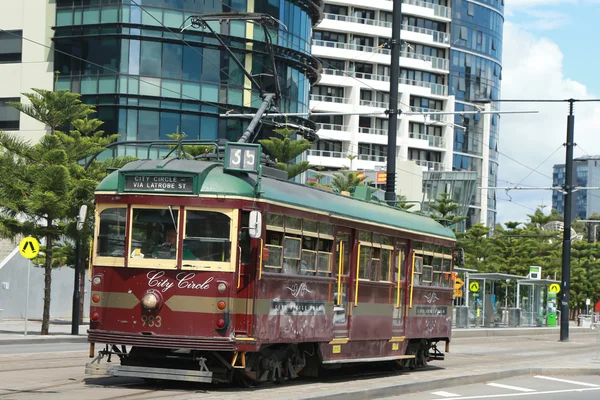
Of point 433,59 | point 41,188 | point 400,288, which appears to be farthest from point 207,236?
point 433,59

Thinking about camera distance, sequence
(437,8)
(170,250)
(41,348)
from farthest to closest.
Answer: (437,8)
(41,348)
(170,250)

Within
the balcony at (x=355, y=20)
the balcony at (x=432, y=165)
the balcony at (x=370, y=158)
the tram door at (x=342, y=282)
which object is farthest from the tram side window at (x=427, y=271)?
the balcony at (x=432, y=165)

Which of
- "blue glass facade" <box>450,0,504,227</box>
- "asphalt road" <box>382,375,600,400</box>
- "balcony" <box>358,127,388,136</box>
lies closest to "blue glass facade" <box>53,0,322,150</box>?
"asphalt road" <box>382,375,600,400</box>

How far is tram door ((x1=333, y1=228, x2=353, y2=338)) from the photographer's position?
1738 centimetres

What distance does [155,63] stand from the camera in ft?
157

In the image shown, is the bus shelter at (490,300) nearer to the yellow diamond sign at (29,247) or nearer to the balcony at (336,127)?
the yellow diamond sign at (29,247)

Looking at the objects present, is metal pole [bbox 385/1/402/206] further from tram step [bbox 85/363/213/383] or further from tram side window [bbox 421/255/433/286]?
tram step [bbox 85/363/213/383]

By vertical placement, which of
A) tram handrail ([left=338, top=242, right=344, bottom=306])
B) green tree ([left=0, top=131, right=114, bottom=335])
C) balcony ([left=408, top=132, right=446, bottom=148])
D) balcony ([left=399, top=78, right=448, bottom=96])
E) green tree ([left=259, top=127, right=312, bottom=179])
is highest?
balcony ([left=399, top=78, right=448, bottom=96])

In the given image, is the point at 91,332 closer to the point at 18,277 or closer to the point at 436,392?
the point at 436,392

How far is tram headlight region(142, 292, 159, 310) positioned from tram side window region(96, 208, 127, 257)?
2.44 feet

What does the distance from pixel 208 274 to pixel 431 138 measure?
8235 centimetres

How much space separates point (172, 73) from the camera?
158 feet

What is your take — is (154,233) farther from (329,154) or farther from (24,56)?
(329,154)

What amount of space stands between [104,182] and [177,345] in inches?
105
